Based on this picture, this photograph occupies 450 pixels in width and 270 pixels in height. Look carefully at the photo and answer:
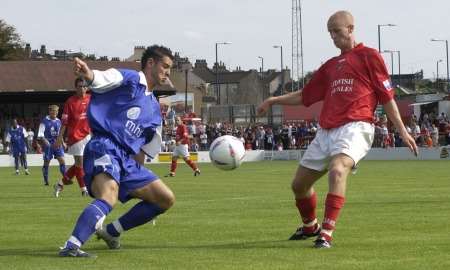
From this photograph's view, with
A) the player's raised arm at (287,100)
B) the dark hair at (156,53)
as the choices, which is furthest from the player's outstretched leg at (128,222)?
the player's raised arm at (287,100)

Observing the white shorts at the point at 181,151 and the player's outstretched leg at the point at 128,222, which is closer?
the player's outstretched leg at the point at 128,222

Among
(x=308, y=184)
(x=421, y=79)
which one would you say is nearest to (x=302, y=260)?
(x=308, y=184)

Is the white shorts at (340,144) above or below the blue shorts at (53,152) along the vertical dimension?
above

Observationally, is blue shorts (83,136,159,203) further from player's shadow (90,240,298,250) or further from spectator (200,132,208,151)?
spectator (200,132,208,151)

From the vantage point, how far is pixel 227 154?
34.2 feet

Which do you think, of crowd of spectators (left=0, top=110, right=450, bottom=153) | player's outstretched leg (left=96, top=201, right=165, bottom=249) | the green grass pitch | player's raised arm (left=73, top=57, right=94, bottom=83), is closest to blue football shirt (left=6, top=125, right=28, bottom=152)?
crowd of spectators (left=0, top=110, right=450, bottom=153)

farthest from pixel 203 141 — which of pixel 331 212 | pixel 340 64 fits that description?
pixel 331 212

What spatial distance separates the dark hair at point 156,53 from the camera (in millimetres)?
9461

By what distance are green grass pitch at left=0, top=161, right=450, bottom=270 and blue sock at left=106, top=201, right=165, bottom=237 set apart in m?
0.23

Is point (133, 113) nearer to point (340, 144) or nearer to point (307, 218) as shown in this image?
point (340, 144)

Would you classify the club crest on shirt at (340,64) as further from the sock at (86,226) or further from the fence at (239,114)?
the fence at (239,114)

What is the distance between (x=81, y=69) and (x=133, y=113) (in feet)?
3.21

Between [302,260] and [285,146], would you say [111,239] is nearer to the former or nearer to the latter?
[302,260]

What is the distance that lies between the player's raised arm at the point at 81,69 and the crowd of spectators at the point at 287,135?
1708 inches
